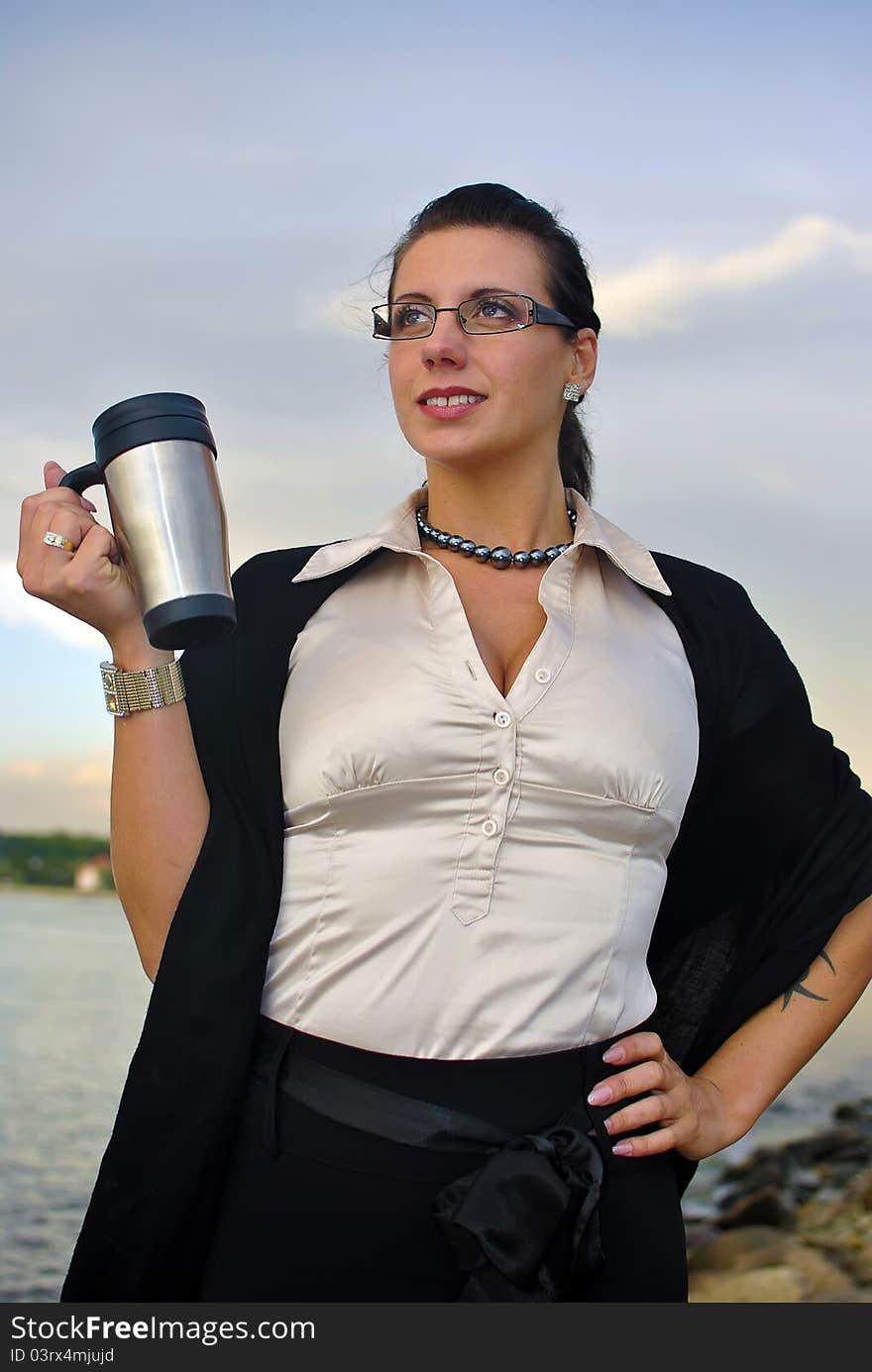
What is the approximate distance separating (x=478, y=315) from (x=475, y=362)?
0.26 ft

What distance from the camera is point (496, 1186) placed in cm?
162

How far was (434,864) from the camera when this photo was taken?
169cm

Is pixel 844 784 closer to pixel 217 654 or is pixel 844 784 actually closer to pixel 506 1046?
pixel 506 1046

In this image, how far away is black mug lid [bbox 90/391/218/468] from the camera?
160 centimetres

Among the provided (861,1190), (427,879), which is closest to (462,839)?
(427,879)

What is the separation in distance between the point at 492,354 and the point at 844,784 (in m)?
0.85

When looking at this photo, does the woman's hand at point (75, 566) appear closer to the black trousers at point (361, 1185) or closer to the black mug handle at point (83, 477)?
the black mug handle at point (83, 477)

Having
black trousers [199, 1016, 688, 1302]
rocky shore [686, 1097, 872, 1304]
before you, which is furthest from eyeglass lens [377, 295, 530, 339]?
rocky shore [686, 1097, 872, 1304]

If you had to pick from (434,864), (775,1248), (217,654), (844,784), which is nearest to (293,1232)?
(434,864)

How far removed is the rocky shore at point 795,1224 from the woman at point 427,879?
3.81 metres

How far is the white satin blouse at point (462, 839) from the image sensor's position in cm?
168

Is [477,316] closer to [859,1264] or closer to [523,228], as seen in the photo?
[523,228]

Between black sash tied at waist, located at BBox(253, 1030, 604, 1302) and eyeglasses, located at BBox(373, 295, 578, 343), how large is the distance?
0.96 metres

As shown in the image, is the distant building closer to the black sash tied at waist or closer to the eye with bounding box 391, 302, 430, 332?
the eye with bounding box 391, 302, 430, 332
